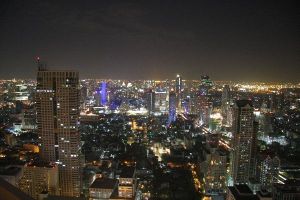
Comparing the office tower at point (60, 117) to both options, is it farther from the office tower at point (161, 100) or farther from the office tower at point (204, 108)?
the office tower at point (161, 100)

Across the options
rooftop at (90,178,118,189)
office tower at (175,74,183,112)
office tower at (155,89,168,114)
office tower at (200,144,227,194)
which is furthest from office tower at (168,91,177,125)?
rooftop at (90,178,118,189)

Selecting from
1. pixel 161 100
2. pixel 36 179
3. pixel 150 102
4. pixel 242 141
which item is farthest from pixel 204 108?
pixel 36 179

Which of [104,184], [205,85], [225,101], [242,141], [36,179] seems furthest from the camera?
[205,85]

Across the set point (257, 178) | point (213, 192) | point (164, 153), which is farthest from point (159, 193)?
point (164, 153)

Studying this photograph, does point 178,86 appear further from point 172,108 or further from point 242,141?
point 242,141

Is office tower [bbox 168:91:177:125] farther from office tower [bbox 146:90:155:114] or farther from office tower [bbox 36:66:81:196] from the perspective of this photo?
office tower [bbox 36:66:81:196]

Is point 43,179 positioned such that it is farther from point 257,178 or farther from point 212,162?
point 257,178

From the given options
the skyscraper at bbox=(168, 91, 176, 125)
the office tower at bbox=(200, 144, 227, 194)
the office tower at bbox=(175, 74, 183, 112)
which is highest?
the office tower at bbox=(175, 74, 183, 112)
